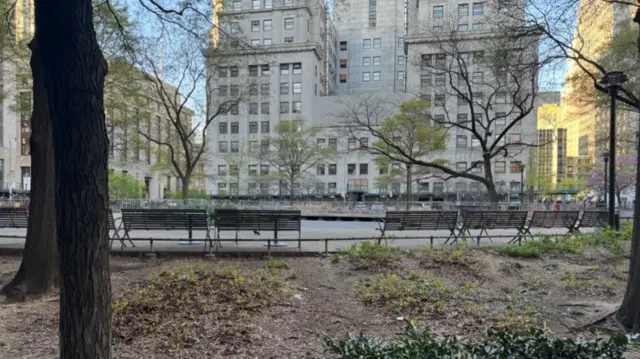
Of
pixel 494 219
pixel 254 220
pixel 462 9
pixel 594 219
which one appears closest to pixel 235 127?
pixel 462 9

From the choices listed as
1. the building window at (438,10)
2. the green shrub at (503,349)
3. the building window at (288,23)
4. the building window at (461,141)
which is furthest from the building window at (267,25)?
the green shrub at (503,349)

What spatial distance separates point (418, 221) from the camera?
1065cm

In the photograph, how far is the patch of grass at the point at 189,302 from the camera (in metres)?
4.41

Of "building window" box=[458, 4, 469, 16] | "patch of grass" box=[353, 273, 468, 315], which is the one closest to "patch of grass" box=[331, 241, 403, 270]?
"patch of grass" box=[353, 273, 468, 315]

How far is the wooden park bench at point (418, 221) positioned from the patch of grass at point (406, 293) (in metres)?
→ 3.58

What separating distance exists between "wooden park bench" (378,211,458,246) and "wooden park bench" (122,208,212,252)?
444 cm

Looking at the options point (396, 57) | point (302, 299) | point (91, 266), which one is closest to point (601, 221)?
point (302, 299)

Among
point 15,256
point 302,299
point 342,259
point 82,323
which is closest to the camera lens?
point 82,323

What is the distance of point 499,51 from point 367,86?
70.0 metres

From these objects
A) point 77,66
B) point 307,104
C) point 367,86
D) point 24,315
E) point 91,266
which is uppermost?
point 367,86

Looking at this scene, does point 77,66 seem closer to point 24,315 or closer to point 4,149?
point 24,315

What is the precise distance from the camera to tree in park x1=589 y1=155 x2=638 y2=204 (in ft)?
144

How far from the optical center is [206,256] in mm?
8320

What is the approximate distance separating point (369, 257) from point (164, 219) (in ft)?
15.8
